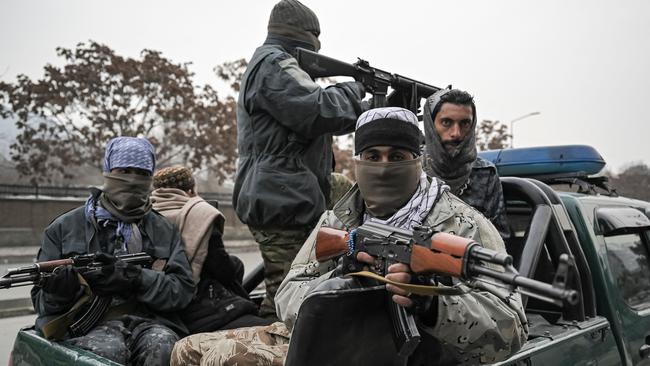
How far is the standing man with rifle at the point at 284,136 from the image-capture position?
304cm

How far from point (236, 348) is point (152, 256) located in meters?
1.06

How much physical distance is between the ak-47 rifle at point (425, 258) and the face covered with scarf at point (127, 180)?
56.7 inches

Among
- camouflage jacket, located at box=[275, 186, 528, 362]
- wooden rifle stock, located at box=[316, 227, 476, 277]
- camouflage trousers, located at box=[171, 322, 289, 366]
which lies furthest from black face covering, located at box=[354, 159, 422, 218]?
camouflage trousers, located at box=[171, 322, 289, 366]

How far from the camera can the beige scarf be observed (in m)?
3.29

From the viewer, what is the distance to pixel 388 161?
2230mm

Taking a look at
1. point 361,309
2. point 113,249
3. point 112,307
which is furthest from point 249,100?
point 361,309

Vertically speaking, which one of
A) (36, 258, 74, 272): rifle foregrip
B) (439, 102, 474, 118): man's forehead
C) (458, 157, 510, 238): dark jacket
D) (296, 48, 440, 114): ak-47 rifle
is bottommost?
(36, 258, 74, 272): rifle foregrip

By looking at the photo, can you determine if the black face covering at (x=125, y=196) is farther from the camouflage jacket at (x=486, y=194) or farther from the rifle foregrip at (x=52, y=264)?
the camouflage jacket at (x=486, y=194)

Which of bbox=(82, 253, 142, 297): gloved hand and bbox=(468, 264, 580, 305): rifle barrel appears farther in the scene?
bbox=(82, 253, 142, 297): gloved hand

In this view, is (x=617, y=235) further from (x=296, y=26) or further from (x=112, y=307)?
Result: (x=112, y=307)

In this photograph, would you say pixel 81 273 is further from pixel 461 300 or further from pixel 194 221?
pixel 461 300

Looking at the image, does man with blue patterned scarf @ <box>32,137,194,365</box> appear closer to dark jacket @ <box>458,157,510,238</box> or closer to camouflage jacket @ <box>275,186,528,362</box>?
camouflage jacket @ <box>275,186,528,362</box>

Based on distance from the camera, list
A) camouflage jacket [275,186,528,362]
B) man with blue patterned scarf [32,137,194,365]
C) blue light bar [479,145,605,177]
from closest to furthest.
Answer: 1. camouflage jacket [275,186,528,362]
2. man with blue patterned scarf [32,137,194,365]
3. blue light bar [479,145,605,177]

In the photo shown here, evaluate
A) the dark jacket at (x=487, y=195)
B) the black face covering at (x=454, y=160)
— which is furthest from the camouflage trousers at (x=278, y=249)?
the dark jacket at (x=487, y=195)
